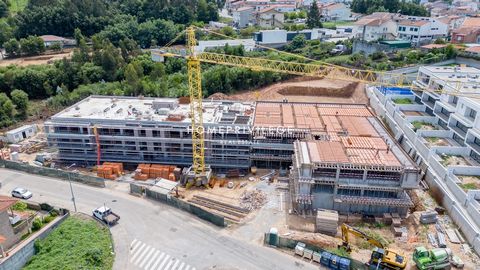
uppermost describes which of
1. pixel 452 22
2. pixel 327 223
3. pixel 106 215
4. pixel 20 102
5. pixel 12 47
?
pixel 452 22

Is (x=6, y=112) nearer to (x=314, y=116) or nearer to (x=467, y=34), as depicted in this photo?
(x=314, y=116)

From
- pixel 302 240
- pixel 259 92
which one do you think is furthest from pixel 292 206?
pixel 259 92

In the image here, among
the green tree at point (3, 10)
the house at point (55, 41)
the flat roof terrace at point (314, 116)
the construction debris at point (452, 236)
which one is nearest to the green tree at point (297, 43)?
the flat roof terrace at point (314, 116)

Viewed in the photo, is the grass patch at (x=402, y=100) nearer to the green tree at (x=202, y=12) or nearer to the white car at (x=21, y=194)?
the white car at (x=21, y=194)

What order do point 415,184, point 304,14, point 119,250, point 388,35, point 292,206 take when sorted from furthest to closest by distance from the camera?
point 304,14
point 388,35
point 292,206
point 415,184
point 119,250

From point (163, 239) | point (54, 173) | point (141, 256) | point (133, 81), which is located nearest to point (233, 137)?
point (163, 239)

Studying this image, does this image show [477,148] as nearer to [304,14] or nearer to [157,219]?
[157,219]

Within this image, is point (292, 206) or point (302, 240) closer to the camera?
point (302, 240)

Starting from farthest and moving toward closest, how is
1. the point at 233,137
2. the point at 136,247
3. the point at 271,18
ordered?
the point at 271,18, the point at 233,137, the point at 136,247
